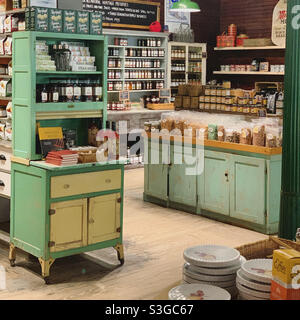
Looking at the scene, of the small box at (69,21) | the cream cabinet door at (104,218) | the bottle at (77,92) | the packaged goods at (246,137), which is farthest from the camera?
the packaged goods at (246,137)

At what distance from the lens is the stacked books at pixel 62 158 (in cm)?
445

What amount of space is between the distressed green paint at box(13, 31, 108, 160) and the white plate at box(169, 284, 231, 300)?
9.01 ft

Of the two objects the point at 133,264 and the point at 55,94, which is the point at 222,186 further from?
the point at 55,94

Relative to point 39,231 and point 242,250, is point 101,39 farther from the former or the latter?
point 242,250

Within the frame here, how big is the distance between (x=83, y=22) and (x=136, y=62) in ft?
18.4

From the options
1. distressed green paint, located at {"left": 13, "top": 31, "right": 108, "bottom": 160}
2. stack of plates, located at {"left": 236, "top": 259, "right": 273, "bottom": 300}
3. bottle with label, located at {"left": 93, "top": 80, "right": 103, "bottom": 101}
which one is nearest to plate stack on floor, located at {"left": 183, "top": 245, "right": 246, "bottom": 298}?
stack of plates, located at {"left": 236, "top": 259, "right": 273, "bottom": 300}

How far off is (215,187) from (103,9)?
16.5ft

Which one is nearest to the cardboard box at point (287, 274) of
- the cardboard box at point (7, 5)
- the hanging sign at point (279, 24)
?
the cardboard box at point (7, 5)

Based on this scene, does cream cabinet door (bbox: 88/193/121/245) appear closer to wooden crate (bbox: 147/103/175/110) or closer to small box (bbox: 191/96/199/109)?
small box (bbox: 191/96/199/109)

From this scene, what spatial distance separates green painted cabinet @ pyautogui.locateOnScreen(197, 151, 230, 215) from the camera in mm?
6391

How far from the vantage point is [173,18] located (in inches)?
442

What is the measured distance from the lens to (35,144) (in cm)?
470

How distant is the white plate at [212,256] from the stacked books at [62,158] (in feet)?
6.86

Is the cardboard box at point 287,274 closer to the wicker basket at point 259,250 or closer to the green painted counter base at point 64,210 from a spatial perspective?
the wicker basket at point 259,250
